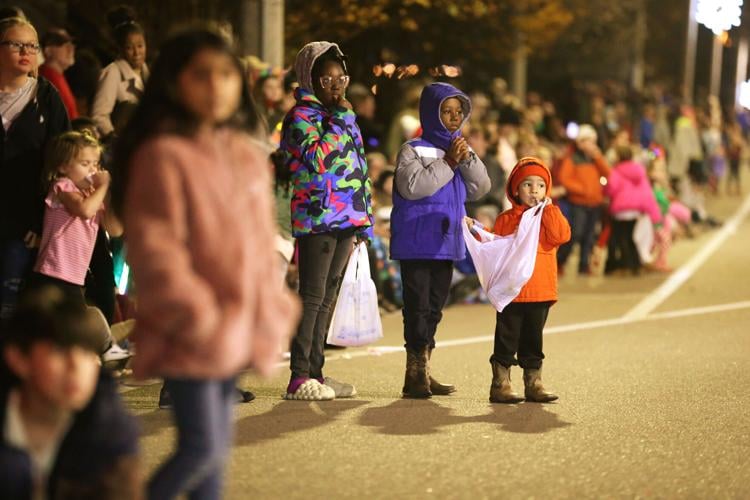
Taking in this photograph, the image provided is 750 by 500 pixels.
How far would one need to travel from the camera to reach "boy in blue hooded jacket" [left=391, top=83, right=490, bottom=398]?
27.7 ft

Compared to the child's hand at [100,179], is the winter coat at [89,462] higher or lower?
lower

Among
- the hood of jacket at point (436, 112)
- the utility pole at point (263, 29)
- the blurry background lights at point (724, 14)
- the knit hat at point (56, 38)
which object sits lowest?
the hood of jacket at point (436, 112)

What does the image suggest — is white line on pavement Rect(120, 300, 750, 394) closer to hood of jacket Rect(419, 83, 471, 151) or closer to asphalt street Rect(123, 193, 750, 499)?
asphalt street Rect(123, 193, 750, 499)

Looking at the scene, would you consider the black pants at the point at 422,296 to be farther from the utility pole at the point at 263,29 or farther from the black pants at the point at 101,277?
the utility pole at the point at 263,29

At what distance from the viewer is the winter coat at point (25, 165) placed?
8.12 metres

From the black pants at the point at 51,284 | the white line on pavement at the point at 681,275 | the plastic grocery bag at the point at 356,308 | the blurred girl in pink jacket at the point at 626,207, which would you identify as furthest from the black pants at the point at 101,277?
the blurred girl in pink jacket at the point at 626,207

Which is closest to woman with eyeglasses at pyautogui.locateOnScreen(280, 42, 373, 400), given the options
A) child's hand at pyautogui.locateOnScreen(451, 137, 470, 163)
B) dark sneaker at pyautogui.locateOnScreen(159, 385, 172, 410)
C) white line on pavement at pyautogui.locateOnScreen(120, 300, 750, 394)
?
child's hand at pyautogui.locateOnScreen(451, 137, 470, 163)

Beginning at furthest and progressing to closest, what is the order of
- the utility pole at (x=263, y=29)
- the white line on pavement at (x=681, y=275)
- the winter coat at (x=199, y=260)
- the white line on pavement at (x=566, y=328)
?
1. the utility pole at (x=263, y=29)
2. the white line on pavement at (x=681, y=275)
3. the white line on pavement at (x=566, y=328)
4. the winter coat at (x=199, y=260)

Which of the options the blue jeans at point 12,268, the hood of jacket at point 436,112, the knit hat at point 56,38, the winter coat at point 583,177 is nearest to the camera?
the blue jeans at point 12,268

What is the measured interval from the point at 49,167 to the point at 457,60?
64.1ft

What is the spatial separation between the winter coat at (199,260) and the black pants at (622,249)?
1277 centimetres

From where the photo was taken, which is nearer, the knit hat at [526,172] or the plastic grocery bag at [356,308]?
the knit hat at [526,172]

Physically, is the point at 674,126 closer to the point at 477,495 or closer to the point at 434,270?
the point at 434,270

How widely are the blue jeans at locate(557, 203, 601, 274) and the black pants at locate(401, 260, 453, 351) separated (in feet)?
26.7
